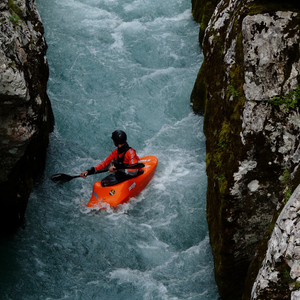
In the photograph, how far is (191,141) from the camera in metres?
9.18

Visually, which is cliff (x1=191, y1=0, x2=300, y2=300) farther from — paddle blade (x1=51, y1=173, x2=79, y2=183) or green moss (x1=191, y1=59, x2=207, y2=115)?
green moss (x1=191, y1=59, x2=207, y2=115)

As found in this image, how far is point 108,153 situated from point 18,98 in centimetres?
428

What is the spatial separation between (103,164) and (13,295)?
287cm

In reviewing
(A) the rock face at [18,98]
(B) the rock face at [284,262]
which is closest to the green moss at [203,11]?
(A) the rock face at [18,98]

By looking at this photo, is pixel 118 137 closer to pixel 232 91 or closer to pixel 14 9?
pixel 14 9

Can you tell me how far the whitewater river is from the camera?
238 inches

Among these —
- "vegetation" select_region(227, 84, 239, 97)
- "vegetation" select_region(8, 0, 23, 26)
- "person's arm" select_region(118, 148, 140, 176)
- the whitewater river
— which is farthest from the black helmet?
"vegetation" select_region(227, 84, 239, 97)

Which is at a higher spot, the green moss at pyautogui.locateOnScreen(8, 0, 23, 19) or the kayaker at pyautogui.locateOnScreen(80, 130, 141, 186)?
the green moss at pyautogui.locateOnScreen(8, 0, 23, 19)

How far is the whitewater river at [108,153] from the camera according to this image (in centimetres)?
605

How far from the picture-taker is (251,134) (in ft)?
14.0

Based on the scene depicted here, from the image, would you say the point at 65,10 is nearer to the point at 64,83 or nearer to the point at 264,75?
the point at 64,83

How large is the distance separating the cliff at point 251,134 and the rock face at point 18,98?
2.66 meters

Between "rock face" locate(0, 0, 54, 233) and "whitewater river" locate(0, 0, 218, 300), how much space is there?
999 millimetres

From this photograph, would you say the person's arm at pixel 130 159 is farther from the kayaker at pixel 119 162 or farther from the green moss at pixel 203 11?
the green moss at pixel 203 11
